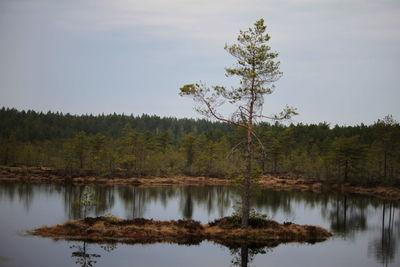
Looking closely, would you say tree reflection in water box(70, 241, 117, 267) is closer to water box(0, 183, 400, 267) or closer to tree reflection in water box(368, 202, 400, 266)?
water box(0, 183, 400, 267)

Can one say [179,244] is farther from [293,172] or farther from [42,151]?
[42,151]

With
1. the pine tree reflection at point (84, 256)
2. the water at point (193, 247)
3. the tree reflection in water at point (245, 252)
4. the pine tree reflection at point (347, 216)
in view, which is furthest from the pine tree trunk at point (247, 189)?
the pine tree reflection at point (84, 256)

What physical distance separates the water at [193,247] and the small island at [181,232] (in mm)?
1270

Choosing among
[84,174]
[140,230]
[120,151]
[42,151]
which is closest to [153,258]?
[140,230]

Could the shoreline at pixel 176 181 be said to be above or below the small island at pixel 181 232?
below

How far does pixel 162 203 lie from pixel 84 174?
4591 cm

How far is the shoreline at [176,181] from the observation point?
7962 centimetres

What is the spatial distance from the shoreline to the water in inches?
856

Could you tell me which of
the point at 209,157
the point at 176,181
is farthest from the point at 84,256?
the point at 209,157

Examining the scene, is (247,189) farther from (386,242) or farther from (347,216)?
(347,216)

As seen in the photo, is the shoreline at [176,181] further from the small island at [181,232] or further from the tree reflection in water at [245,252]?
the tree reflection in water at [245,252]

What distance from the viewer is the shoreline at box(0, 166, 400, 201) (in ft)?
261

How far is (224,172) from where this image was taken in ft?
357

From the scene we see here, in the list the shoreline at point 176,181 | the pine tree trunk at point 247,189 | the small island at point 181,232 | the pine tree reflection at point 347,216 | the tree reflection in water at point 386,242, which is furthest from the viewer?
the shoreline at point 176,181
